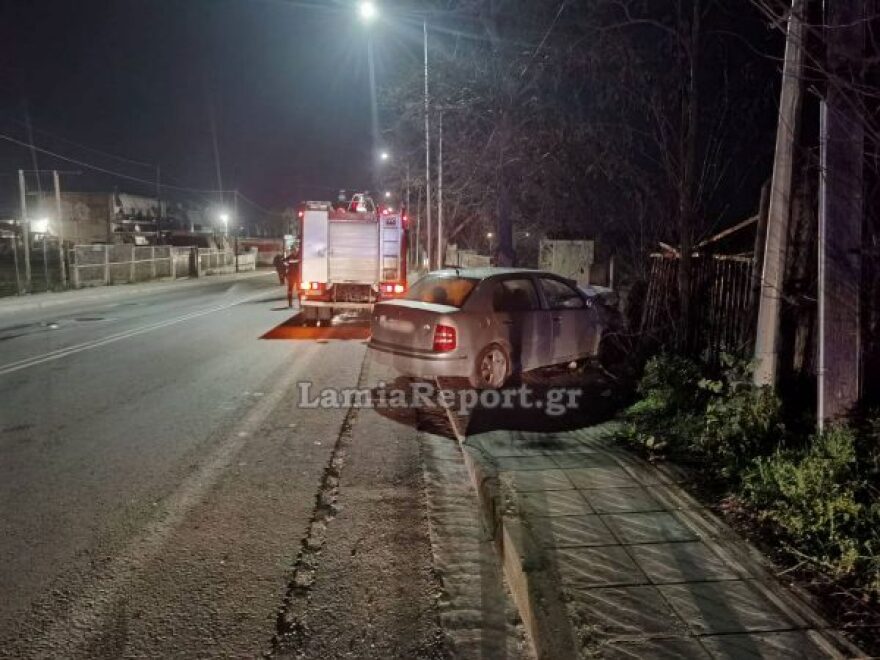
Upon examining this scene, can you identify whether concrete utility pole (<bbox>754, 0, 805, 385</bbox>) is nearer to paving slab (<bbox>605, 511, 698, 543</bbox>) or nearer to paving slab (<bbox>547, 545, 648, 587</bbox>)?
paving slab (<bbox>605, 511, 698, 543</bbox>)

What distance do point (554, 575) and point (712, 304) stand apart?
5.55 meters

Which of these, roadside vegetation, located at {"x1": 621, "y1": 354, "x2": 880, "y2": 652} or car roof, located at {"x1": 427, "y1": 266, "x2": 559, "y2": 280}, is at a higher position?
car roof, located at {"x1": 427, "y1": 266, "x2": 559, "y2": 280}

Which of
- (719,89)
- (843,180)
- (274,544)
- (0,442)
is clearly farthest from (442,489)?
(719,89)

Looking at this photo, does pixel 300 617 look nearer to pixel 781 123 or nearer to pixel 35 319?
pixel 781 123

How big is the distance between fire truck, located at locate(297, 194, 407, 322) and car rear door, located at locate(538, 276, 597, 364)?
6.03 m

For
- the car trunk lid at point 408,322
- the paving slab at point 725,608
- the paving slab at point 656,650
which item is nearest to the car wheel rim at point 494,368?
the car trunk lid at point 408,322

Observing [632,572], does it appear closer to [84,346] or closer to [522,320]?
[522,320]

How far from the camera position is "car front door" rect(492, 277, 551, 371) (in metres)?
8.45

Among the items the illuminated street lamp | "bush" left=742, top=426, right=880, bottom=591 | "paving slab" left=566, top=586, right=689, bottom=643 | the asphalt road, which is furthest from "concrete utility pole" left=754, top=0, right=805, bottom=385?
the illuminated street lamp

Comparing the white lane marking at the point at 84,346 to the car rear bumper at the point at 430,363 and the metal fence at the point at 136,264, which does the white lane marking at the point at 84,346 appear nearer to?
the car rear bumper at the point at 430,363

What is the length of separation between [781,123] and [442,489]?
3.92m

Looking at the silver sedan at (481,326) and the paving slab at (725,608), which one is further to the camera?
the silver sedan at (481,326)

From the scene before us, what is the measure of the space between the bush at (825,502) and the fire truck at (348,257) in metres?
11.1

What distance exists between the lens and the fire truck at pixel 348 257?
1489cm
